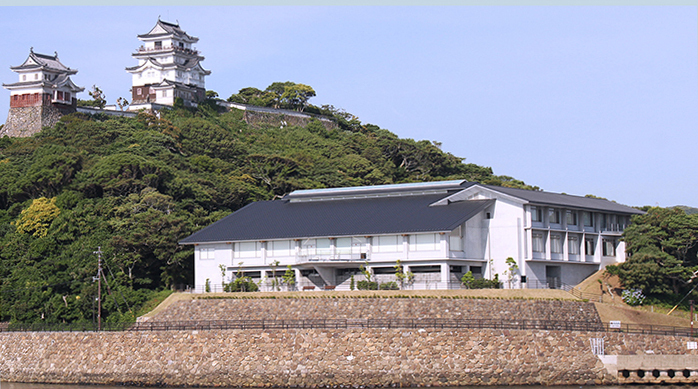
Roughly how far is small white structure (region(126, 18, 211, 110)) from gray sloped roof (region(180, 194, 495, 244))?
43.3 metres

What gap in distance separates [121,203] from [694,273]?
36528mm

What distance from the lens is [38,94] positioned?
84125 millimetres

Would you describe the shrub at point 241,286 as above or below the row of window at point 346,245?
below

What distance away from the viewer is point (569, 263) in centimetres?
5247

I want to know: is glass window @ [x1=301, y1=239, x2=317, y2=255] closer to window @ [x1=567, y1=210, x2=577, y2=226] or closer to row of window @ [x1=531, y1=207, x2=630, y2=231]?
row of window @ [x1=531, y1=207, x2=630, y2=231]

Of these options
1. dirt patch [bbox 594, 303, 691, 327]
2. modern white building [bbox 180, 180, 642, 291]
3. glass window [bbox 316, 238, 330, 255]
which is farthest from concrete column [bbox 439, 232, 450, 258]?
dirt patch [bbox 594, 303, 691, 327]

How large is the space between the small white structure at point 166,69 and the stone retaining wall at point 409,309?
2187 inches

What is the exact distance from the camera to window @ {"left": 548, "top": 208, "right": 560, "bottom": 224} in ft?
172

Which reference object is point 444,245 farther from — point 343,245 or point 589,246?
point 589,246

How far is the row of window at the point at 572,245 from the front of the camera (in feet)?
167

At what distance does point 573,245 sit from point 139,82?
61832mm

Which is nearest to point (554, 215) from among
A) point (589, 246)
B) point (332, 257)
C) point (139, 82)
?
point (589, 246)

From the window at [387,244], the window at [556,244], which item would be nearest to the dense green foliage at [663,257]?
the window at [556,244]

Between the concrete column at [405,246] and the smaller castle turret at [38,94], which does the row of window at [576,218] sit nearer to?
the concrete column at [405,246]
